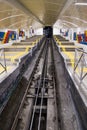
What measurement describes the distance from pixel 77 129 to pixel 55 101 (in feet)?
5.62

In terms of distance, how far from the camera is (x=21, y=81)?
338 inches

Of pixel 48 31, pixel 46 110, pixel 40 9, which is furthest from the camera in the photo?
pixel 48 31

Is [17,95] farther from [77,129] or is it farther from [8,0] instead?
[8,0]

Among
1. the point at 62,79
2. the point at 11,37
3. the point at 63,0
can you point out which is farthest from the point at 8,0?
the point at 11,37

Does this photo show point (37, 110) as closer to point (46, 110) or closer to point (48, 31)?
point (46, 110)

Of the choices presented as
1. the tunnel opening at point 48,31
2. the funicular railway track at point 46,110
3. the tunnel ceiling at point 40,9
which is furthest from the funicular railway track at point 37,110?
the tunnel opening at point 48,31

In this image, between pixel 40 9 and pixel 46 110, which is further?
pixel 40 9

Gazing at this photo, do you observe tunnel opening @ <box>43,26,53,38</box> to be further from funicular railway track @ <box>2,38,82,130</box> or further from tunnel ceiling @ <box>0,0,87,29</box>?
funicular railway track @ <box>2,38,82,130</box>

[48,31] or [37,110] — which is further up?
[48,31]

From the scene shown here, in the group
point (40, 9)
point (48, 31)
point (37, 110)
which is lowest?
point (37, 110)

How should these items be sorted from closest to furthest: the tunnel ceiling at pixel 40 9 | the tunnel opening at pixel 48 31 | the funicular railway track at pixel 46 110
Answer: the funicular railway track at pixel 46 110
the tunnel ceiling at pixel 40 9
the tunnel opening at pixel 48 31

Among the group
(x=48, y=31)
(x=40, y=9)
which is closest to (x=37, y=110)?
(x=40, y=9)

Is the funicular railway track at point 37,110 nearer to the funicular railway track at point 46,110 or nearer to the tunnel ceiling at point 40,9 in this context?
the funicular railway track at point 46,110

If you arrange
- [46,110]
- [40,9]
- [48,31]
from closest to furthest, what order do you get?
[46,110]
[40,9]
[48,31]
